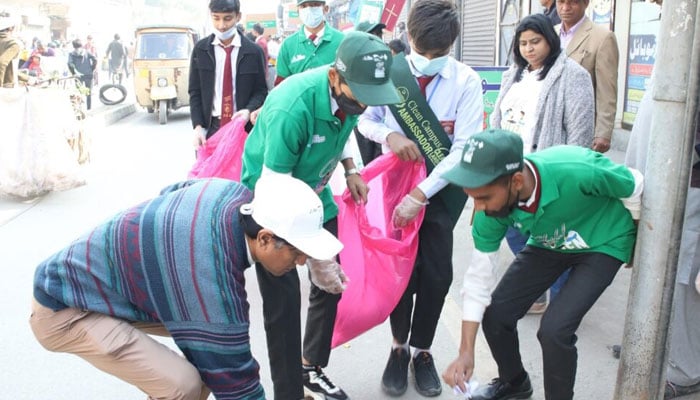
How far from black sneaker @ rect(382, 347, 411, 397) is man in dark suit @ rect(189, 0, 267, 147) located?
2203 millimetres

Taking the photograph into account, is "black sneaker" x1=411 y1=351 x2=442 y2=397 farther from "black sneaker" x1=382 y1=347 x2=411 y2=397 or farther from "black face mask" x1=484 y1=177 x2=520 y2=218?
"black face mask" x1=484 y1=177 x2=520 y2=218

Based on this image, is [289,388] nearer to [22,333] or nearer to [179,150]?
[22,333]

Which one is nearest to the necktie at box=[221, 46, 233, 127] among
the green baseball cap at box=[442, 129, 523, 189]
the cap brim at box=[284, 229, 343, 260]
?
the green baseball cap at box=[442, 129, 523, 189]

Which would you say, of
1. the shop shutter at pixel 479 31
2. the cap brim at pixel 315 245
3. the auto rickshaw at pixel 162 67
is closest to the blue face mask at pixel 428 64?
the cap brim at pixel 315 245

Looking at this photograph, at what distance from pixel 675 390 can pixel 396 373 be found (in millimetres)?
1208

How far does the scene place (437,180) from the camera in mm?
3090

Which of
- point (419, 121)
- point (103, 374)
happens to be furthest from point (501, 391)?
point (103, 374)

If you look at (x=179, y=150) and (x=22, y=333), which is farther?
(x=179, y=150)

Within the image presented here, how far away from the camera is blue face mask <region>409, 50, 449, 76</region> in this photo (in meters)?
3.16

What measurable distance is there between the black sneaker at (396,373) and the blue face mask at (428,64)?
4.18ft

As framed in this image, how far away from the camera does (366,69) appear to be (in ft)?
8.14

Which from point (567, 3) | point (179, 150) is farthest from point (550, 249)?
point (179, 150)

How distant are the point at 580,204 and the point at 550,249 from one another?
0.26 m

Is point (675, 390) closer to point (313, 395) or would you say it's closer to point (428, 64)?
point (313, 395)
